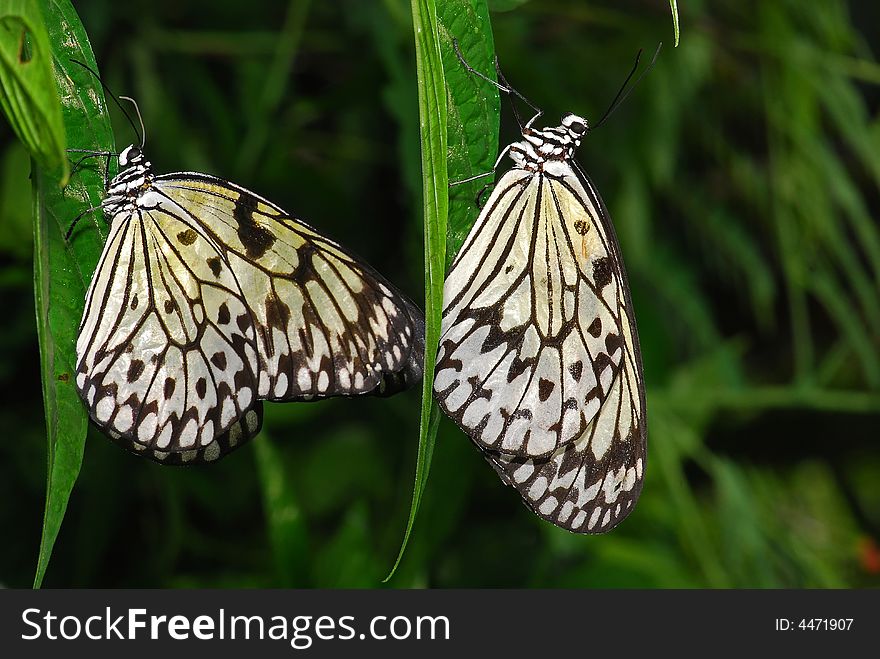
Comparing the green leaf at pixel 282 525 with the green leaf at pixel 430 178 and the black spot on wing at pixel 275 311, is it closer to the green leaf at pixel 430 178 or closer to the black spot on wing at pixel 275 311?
the black spot on wing at pixel 275 311

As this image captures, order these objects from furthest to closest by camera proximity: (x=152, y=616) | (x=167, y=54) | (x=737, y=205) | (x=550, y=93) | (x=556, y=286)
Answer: (x=737, y=205) < (x=167, y=54) < (x=550, y=93) < (x=152, y=616) < (x=556, y=286)

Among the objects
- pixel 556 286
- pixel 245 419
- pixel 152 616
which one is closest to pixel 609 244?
pixel 556 286

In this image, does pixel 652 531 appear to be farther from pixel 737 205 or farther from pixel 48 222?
pixel 48 222

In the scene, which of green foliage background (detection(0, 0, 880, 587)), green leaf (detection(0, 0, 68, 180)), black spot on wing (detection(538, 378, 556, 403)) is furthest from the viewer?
green foliage background (detection(0, 0, 880, 587))

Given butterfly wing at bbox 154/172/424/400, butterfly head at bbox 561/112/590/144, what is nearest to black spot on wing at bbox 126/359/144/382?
butterfly wing at bbox 154/172/424/400

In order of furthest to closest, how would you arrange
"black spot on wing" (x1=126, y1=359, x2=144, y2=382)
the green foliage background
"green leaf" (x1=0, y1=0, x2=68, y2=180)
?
the green foliage background
"black spot on wing" (x1=126, y1=359, x2=144, y2=382)
"green leaf" (x1=0, y1=0, x2=68, y2=180)

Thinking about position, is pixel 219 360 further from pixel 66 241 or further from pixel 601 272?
pixel 601 272

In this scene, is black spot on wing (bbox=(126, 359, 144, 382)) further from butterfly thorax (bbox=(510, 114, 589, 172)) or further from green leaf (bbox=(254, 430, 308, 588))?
green leaf (bbox=(254, 430, 308, 588))

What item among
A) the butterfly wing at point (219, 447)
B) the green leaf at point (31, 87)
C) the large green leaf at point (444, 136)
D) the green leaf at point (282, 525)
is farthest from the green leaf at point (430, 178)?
the green leaf at point (282, 525)
